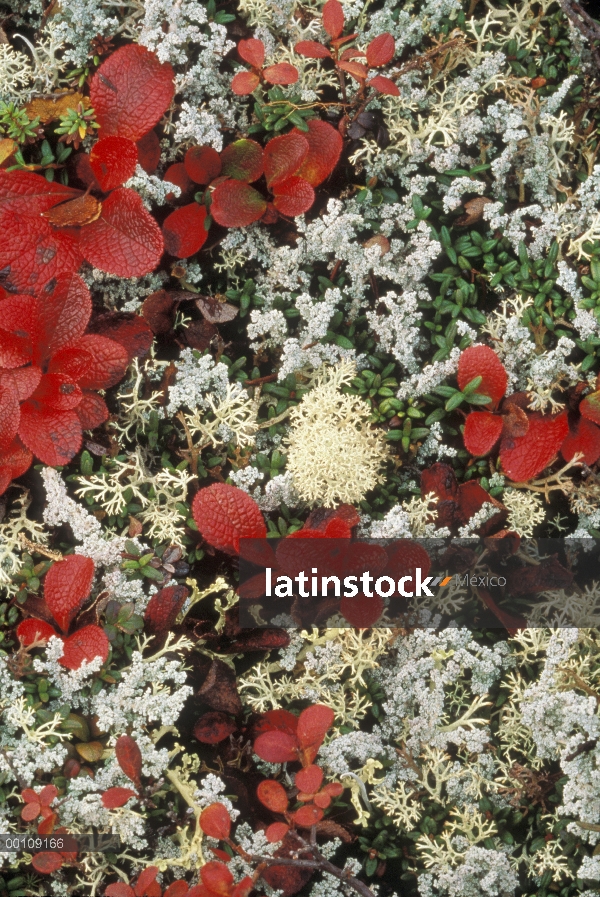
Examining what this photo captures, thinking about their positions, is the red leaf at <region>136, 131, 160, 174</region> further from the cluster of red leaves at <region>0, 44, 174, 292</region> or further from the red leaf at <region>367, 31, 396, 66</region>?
the red leaf at <region>367, 31, 396, 66</region>

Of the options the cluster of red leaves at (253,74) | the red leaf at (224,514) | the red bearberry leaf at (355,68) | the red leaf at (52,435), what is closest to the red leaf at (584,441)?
the red leaf at (224,514)

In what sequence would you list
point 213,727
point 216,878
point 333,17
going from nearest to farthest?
point 216,878 → point 213,727 → point 333,17

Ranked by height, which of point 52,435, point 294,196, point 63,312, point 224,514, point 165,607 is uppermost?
point 294,196

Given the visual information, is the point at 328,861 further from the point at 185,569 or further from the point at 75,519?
the point at 75,519

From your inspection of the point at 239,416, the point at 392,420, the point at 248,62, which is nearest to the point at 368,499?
the point at 392,420

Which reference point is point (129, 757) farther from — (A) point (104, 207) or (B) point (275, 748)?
(A) point (104, 207)

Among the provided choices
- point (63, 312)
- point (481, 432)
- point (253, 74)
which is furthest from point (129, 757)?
point (253, 74)
